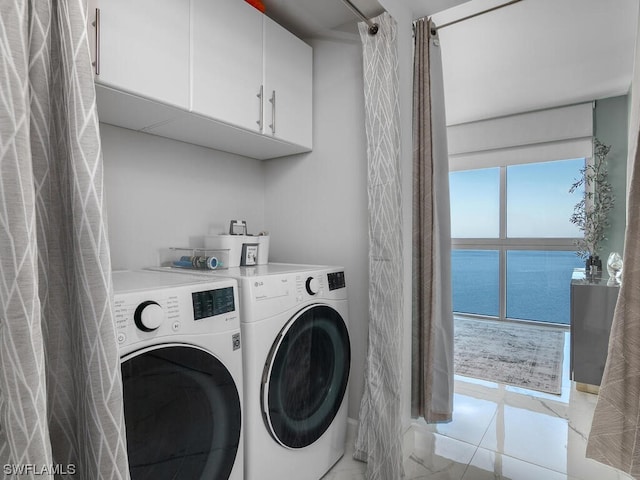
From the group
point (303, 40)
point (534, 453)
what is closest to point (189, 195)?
point (303, 40)

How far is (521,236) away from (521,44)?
2.68 metres

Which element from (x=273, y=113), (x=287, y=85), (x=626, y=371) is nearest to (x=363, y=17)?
(x=287, y=85)

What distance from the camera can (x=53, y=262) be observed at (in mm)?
693

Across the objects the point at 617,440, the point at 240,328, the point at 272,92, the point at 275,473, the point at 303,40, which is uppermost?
the point at 303,40

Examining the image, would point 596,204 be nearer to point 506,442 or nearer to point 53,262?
point 506,442

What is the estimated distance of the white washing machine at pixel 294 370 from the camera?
3.84 ft

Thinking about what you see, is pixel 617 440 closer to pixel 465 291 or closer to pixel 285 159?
pixel 285 159

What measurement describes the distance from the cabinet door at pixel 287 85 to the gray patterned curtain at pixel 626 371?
1.38 meters

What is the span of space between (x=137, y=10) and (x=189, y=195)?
85 cm

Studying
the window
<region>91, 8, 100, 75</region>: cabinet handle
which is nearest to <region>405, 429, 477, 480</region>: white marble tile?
<region>91, 8, 100, 75</region>: cabinet handle

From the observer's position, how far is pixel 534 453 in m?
1.74

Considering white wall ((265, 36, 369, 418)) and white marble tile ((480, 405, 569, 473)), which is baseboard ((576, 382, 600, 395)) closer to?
white marble tile ((480, 405, 569, 473))

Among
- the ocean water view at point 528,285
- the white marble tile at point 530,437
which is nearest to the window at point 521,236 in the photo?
the ocean water view at point 528,285

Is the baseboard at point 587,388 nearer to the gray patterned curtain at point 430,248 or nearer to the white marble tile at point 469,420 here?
the white marble tile at point 469,420
